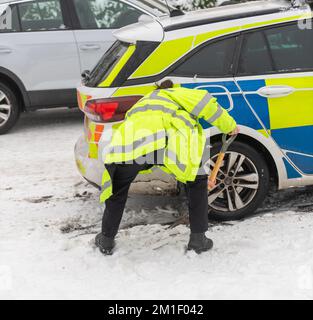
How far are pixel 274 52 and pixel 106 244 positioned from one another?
6.08 feet

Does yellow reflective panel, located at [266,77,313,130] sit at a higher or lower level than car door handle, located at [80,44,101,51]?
lower

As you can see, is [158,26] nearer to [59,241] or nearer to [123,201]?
[123,201]

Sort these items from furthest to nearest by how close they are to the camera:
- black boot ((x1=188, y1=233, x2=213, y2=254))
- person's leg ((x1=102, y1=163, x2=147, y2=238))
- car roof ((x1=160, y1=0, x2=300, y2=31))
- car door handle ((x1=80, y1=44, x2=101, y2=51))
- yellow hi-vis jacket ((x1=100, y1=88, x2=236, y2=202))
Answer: car door handle ((x1=80, y1=44, x2=101, y2=51)) < car roof ((x1=160, y1=0, x2=300, y2=31)) < black boot ((x1=188, y1=233, x2=213, y2=254)) < person's leg ((x1=102, y1=163, x2=147, y2=238)) < yellow hi-vis jacket ((x1=100, y1=88, x2=236, y2=202))

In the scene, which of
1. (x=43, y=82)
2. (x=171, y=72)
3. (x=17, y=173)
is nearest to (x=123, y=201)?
(x=171, y=72)

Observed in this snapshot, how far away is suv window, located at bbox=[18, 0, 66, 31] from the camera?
25.1 feet

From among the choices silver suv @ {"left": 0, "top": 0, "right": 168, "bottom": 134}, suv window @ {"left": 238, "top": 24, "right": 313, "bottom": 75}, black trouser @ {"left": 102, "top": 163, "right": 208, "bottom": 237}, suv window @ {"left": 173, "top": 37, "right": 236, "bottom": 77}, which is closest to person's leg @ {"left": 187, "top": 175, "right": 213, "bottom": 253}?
black trouser @ {"left": 102, "top": 163, "right": 208, "bottom": 237}

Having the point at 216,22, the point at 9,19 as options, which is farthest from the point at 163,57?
the point at 9,19

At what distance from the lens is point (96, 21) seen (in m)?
7.82

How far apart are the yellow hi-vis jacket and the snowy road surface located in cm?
63

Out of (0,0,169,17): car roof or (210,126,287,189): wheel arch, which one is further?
(0,0,169,17): car roof

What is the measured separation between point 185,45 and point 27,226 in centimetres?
185

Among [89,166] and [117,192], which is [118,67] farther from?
[117,192]

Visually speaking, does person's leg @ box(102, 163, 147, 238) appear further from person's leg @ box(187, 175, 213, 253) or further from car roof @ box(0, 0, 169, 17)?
car roof @ box(0, 0, 169, 17)

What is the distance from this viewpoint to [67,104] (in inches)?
310
